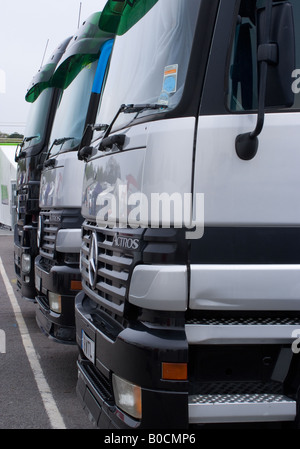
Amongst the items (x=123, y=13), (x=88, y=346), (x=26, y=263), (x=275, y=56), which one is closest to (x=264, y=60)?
(x=275, y=56)

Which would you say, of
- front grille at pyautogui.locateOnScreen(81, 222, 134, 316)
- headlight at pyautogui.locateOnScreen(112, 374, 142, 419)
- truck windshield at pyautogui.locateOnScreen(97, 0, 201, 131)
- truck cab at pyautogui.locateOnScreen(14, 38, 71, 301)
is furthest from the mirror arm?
truck cab at pyautogui.locateOnScreen(14, 38, 71, 301)

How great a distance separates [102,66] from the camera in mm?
5277

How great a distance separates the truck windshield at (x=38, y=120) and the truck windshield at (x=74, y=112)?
1.08 m

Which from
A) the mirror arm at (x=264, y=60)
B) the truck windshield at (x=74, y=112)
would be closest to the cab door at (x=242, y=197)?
the mirror arm at (x=264, y=60)

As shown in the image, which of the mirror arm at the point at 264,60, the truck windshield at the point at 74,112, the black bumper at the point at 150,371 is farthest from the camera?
the truck windshield at the point at 74,112

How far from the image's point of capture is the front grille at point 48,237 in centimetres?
558

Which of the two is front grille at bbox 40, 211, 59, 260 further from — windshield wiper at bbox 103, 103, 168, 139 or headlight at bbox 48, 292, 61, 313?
windshield wiper at bbox 103, 103, 168, 139

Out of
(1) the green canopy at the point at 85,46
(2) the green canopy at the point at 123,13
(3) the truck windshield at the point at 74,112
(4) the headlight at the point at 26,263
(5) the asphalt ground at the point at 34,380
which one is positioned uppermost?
(1) the green canopy at the point at 85,46

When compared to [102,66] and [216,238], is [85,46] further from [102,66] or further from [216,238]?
[216,238]

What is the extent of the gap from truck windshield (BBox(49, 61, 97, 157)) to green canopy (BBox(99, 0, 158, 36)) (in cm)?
103

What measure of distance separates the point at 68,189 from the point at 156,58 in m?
2.33

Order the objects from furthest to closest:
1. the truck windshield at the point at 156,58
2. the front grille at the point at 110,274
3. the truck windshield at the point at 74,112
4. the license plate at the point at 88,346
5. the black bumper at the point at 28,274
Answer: the black bumper at the point at 28,274 < the truck windshield at the point at 74,112 < the license plate at the point at 88,346 < the front grille at the point at 110,274 < the truck windshield at the point at 156,58

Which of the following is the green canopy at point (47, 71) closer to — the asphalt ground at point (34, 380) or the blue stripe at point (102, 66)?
Answer: the blue stripe at point (102, 66)

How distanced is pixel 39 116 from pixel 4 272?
265 inches
